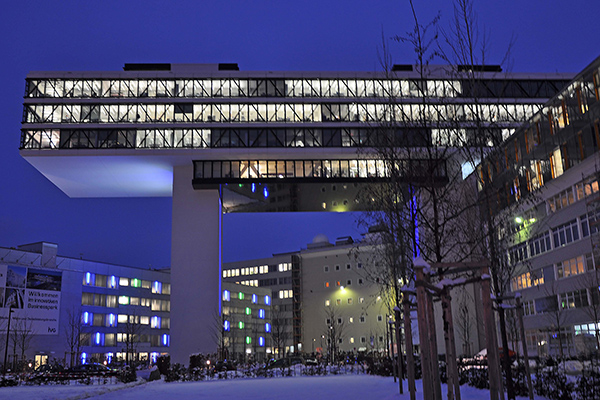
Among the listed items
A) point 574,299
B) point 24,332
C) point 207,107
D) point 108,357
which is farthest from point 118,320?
point 574,299

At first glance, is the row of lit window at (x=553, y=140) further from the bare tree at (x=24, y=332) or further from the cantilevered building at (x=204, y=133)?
the bare tree at (x=24, y=332)

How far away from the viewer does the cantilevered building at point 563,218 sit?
4419 centimetres

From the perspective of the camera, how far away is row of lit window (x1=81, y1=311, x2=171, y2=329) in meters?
93.8

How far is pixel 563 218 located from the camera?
50219 mm

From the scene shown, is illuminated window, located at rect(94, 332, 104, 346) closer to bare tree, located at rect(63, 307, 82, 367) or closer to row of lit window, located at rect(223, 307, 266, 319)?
bare tree, located at rect(63, 307, 82, 367)

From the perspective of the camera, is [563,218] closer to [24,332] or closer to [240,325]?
[24,332]

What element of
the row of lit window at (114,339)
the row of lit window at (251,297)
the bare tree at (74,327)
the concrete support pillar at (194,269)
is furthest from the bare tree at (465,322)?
the row of lit window at (251,297)

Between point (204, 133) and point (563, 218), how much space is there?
40316 mm

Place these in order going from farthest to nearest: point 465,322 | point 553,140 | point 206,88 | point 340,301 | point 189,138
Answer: point 340,301 < point 206,88 < point 189,138 < point 465,322 < point 553,140

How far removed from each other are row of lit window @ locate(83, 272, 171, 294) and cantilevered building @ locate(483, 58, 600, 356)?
219ft

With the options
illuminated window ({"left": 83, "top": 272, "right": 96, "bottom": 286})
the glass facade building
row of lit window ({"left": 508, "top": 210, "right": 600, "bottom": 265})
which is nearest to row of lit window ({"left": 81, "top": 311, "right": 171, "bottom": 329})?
illuminated window ({"left": 83, "top": 272, "right": 96, "bottom": 286})

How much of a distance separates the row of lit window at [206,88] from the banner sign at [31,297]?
24830mm

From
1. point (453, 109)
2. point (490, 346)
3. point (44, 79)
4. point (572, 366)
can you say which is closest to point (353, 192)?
point (44, 79)

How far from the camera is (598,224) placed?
41031 mm
